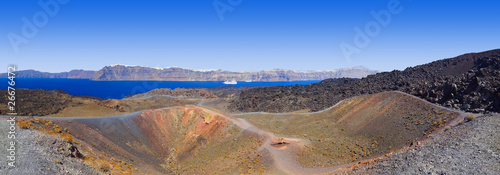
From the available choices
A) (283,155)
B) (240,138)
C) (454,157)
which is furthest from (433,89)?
(240,138)

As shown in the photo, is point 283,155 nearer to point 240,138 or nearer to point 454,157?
point 240,138

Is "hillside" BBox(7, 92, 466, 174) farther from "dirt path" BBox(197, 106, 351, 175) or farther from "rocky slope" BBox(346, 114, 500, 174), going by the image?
"rocky slope" BBox(346, 114, 500, 174)

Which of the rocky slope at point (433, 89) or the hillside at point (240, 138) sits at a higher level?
the rocky slope at point (433, 89)

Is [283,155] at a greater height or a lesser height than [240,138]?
lesser

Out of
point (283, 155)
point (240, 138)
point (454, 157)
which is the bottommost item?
point (283, 155)

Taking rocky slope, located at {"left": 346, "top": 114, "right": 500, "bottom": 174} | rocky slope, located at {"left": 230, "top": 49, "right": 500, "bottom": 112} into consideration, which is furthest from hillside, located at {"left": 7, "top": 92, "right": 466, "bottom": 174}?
rocky slope, located at {"left": 346, "top": 114, "right": 500, "bottom": 174}

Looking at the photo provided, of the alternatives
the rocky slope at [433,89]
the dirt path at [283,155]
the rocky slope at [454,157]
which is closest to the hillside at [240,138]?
the dirt path at [283,155]

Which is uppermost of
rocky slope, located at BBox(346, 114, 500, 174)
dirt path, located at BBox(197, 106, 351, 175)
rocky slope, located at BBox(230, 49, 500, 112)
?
rocky slope, located at BBox(230, 49, 500, 112)

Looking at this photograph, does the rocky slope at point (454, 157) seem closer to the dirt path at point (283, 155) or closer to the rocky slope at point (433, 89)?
the dirt path at point (283, 155)

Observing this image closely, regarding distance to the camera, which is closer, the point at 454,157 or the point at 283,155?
the point at 454,157
